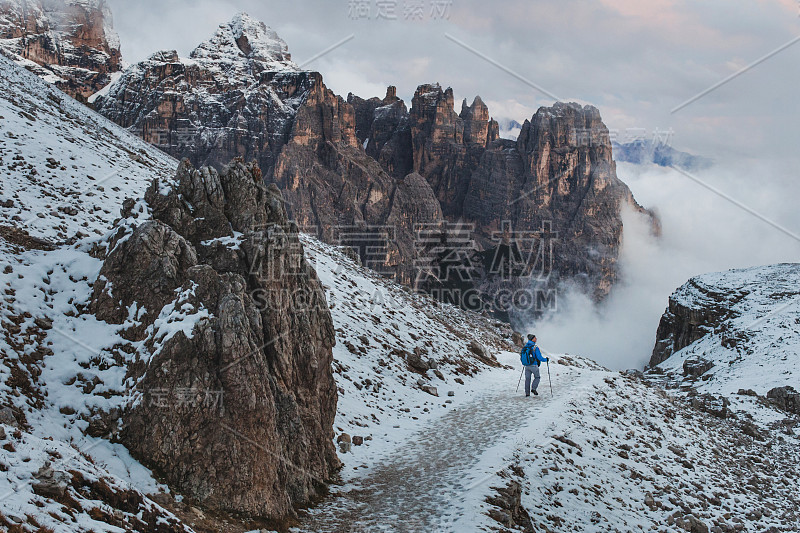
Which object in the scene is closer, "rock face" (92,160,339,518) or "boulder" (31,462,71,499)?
"boulder" (31,462,71,499)

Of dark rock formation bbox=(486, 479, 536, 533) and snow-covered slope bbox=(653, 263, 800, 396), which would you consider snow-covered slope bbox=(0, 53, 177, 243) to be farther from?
snow-covered slope bbox=(653, 263, 800, 396)

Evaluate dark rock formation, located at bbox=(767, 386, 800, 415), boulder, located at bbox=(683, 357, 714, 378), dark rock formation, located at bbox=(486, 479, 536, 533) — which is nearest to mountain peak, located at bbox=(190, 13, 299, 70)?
boulder, located at bbox=(683, 357, 714, 378)

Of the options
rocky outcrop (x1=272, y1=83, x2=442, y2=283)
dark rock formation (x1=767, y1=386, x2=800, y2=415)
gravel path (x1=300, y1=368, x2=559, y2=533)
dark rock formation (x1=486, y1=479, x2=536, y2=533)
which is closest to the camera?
gravel path (x1=300, y1=368, x2=559, y2=533)

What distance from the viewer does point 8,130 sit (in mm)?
22891

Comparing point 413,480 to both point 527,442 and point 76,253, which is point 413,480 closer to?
point 527,442

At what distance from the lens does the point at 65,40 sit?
15950 cm

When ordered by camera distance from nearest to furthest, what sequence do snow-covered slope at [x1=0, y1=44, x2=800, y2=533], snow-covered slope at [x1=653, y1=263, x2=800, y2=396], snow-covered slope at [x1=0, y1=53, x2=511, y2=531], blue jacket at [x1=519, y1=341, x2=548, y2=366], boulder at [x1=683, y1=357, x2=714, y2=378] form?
snow-covered slope at [x1=0, y1=53, x2=511, y2=531] → snow-covered slope at [x1=0, y1=44, x2=800, y2=533] → blue jacket at [x1=519, y1=341, x2=548, y2=366] → snow-covered slope at [x1=653, y1=263, x2=800, y2=396] → boulder at [x1=683, y1=357, x2=714, y2=378]

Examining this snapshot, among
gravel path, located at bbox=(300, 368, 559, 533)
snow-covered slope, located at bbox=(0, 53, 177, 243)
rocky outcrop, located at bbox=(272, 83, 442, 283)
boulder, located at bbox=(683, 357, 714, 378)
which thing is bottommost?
boulder, located at bbox=(683, 357, 714, 378)

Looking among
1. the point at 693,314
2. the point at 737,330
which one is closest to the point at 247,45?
the point at 693,314

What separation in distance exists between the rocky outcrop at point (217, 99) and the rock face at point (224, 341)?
151m

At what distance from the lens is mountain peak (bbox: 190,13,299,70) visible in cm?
17612

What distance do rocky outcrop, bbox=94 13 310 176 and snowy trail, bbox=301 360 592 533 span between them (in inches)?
5949

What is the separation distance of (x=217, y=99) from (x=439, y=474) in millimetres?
177924

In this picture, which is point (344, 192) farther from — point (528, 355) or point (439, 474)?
point (439, 474)
